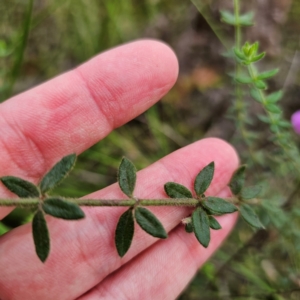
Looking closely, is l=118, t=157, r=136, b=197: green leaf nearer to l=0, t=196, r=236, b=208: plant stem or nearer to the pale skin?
l=0, t=196, r=236, b=208: plant stem

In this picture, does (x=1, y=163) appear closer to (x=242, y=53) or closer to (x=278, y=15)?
(x=242, y=53)

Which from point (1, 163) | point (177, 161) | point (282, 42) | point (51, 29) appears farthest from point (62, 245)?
point (282, 42)

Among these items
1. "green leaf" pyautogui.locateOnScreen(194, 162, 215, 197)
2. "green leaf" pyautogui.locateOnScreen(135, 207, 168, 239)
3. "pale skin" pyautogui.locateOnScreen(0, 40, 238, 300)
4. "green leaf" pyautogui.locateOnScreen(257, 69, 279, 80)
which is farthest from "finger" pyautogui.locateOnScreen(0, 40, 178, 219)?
"green leaf" pyautogui.locateOnScreen(135, 207, 168, 239)

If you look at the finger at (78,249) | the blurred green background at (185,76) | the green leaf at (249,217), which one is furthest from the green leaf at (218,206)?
the blurred green background at (185,76)

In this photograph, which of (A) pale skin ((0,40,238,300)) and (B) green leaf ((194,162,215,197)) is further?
(A) pale skin ((0,40,238,300))

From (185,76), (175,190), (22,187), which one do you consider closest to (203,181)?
(175,190)

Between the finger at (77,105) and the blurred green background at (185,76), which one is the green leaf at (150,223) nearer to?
the finger at (77,105)
